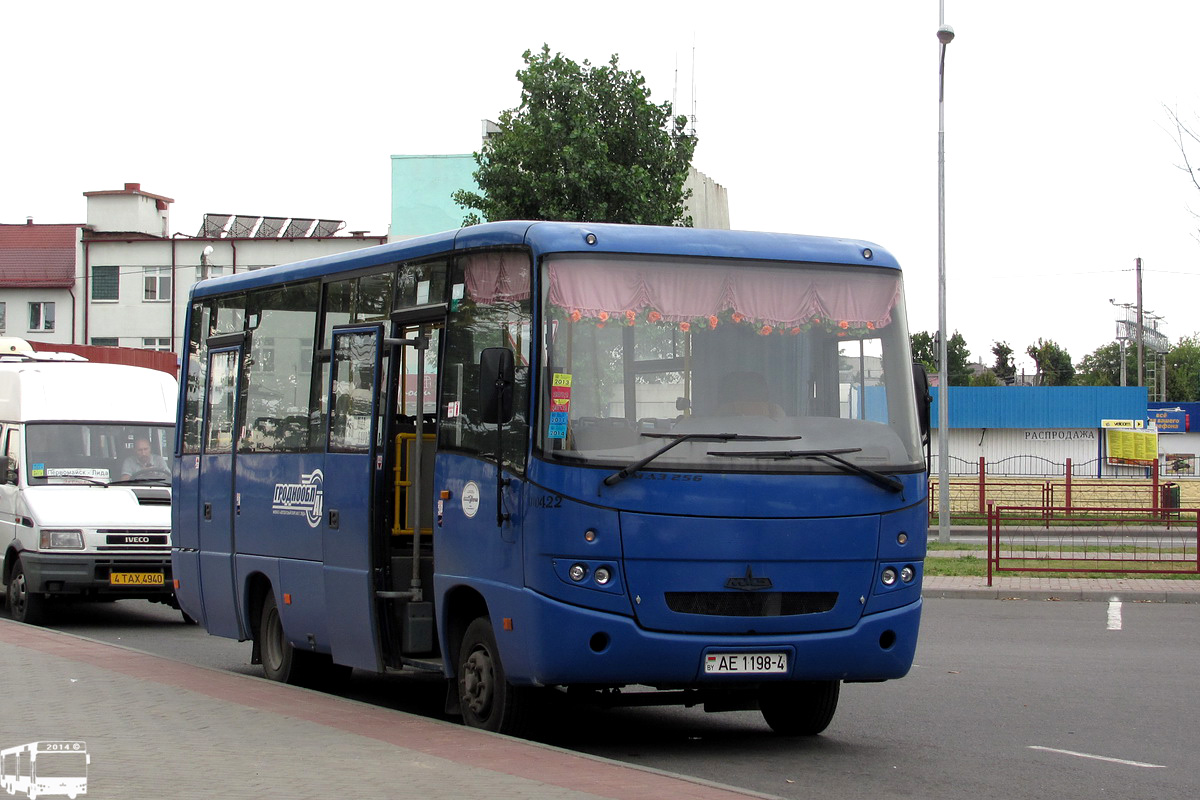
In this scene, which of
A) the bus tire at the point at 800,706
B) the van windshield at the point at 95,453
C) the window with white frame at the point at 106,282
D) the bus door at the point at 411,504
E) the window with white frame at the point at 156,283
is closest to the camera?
the bus tire at the point at 800,706

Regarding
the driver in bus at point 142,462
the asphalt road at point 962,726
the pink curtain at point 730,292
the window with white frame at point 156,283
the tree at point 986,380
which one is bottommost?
the asphalt road at point 962,726

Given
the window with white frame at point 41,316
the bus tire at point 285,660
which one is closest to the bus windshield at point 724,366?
the bus tire at point 285,660

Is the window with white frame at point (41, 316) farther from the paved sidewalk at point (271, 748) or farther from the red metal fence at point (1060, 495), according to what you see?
the paved sidewalk at point (271, 748)

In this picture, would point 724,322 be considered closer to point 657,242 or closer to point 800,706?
point 657,242

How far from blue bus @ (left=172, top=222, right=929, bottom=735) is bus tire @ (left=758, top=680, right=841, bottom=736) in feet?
0.06

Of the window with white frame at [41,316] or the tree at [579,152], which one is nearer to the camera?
the tree at [579,152]

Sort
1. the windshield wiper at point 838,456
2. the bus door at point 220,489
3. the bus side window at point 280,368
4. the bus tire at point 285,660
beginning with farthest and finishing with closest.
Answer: the bus door at point 220,489 → the bus tire at point 285,660 → the bus side window at point 280,368 → the windshield wiper at point 838,456

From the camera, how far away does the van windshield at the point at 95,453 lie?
54.9 feet

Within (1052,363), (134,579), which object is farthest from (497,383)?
(1052,363)

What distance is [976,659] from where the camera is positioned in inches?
540

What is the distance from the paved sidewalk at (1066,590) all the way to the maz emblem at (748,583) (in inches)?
482

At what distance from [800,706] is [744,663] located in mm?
1331

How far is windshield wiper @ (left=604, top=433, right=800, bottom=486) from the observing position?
26.6 ft

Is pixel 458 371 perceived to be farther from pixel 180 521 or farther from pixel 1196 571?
pixel 1196 571
